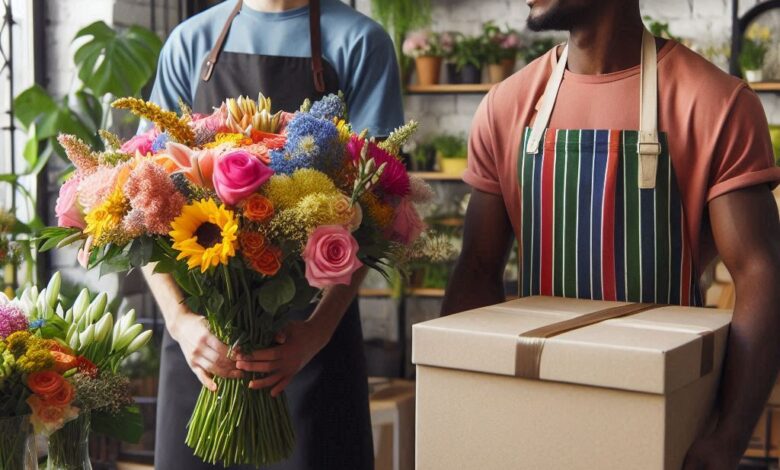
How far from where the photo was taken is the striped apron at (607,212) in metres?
1.38

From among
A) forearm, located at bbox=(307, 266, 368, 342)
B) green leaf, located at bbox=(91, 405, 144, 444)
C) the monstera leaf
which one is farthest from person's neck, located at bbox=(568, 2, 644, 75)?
the monstera leaf

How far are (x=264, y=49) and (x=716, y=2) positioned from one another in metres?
3.45

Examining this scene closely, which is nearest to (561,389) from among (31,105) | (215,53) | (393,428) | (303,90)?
(303,90)

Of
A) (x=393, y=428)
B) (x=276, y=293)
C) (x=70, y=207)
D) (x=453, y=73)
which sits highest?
(x=453, y=73)

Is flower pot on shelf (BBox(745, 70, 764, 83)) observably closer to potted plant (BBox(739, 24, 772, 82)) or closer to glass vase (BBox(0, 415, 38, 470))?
potted plant (BBox(739, 24, 772, 82))

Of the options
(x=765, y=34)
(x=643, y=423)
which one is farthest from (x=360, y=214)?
(x=765, y=34)

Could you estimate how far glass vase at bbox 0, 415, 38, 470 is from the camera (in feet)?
3.81

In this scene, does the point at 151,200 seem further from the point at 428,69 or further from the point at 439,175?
the point at 428,69

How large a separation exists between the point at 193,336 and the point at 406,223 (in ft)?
1.11

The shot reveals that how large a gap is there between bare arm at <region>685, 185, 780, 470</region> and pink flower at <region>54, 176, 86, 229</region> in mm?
832

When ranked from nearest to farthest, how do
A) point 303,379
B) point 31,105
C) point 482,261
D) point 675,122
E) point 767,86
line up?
1. point 675,122
2. point 482,261
3. point 303,379
4. point 31,105
5. point 767,86

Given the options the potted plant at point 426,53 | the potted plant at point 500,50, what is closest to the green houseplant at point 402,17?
the potted plant at point 426,53

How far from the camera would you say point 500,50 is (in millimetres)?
4789

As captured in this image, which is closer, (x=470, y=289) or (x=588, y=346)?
(x=588, y=346)
